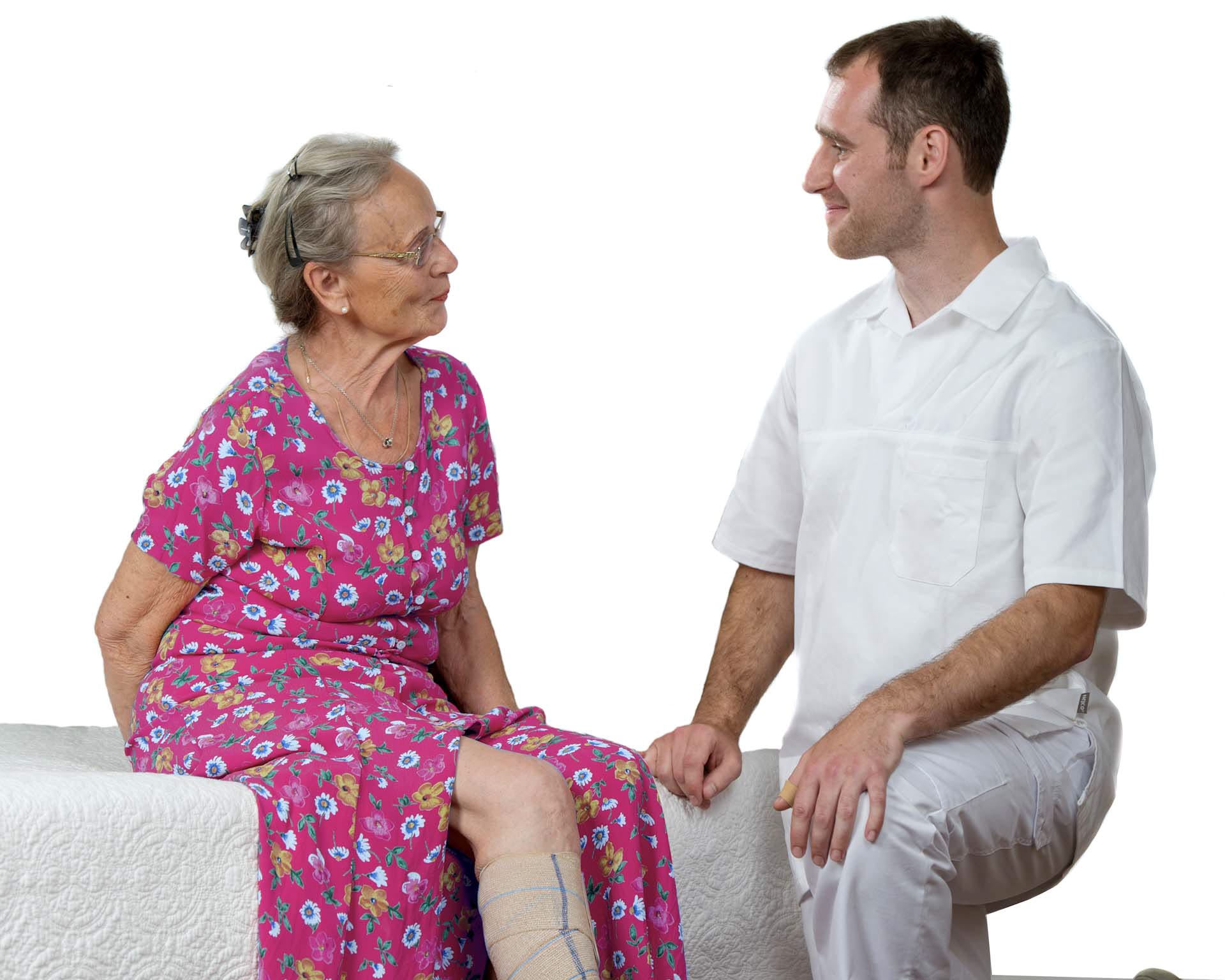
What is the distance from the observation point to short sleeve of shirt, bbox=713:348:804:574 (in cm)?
215

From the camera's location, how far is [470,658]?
2109mm

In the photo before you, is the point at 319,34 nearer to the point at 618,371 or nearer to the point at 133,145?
the point at 133,145

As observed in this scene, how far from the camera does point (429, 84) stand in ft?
11.4

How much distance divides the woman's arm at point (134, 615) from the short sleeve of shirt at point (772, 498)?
2.49 ft

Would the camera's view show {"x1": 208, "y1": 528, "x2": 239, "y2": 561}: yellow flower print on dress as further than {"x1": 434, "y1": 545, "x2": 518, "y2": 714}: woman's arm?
No

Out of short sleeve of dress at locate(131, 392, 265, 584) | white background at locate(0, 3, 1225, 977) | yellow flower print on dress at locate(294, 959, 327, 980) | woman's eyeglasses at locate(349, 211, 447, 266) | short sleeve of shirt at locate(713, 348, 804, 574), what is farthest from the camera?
white background at locate(0, 3, 1225, 977)

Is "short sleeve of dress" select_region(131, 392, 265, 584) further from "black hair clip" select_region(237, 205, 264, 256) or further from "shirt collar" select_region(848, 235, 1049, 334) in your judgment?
"shirt collar" select_region(848, 235, 1049, 334)

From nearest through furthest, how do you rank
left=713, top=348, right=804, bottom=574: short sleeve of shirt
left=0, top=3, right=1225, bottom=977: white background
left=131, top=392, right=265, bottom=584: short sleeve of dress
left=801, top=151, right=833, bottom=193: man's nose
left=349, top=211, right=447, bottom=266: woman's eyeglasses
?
1. left=131, top=392, right=265, bottom=584: short sleeve of dress
2. left=349, top=211, right=447, bottom=266: woman's eyeglasses
3. left=801, top=151, right=833, bottom=193: man's nose
4. left=713, top=348, right=804, bottom=574: short sleeve of shirt
5. left=0, top=3, right=1225, bottom=977: white background

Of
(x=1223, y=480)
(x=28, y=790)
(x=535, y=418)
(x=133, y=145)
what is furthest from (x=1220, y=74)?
(x=28, y=790)

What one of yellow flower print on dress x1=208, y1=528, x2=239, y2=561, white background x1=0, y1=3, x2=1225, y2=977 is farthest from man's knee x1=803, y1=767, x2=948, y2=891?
white background x1=0, y1=3, x2=1225, y2=977

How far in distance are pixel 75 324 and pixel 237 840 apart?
A: 2.05m

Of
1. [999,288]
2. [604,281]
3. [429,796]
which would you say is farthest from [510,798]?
[604,281]

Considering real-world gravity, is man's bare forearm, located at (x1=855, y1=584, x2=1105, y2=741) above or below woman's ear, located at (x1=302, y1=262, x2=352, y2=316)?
below

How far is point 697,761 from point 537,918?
0.46 metres
